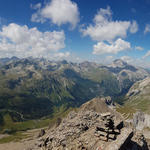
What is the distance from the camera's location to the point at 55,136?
42.7m

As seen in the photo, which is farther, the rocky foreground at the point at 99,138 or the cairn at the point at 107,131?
the cairn at the point at 107,131

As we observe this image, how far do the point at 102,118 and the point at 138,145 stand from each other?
47.7 feet

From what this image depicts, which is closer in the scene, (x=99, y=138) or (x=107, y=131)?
(x=107, y=131)

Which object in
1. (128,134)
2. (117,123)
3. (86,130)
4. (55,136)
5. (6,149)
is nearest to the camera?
(128,134)

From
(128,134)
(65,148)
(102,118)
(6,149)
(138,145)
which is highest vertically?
(102,118)

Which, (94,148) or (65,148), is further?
(65,148)

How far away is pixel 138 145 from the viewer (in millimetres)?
42812

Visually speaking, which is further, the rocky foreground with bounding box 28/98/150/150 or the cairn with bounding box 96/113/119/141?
the cairn with bounding box 96/113/119/141

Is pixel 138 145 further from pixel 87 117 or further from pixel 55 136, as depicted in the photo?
pixel 55 136

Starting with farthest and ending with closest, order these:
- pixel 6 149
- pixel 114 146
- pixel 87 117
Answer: pixel 6 149
pixel 87 117
pixel 114 146

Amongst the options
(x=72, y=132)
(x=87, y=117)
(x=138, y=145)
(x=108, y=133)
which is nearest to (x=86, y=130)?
(x=72, y=132)

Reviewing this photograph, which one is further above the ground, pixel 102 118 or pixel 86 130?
pixel 102 118

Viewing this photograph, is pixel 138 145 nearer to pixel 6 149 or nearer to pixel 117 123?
pixel 117 123

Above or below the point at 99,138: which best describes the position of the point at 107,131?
above
